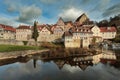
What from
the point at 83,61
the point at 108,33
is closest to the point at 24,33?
the point at 108,33

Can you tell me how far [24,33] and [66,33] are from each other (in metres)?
26.6

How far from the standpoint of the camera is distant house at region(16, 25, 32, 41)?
93.6 metres

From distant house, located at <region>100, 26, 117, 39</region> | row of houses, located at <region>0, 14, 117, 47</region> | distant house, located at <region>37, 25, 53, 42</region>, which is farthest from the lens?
distant house, located at <region>100, 26, 117, 39</region>

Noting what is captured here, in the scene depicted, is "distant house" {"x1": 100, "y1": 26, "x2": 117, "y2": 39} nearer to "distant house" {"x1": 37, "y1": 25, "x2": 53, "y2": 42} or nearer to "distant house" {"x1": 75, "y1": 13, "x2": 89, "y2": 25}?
"distant house" {"x1": 75, "y1": 13, "x2": 89, "y2": 25}

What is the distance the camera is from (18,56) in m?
53.3

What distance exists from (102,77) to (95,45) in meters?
48.9

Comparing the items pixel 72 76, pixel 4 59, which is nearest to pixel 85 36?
pixel 4 59

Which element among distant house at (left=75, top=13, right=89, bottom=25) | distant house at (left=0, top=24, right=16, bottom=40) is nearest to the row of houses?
distant house at (left=0, top=24, right=16, bottom=40)

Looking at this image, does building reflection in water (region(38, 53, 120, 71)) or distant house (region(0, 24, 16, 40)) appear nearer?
building reflection in water (region(38, 53, 120, 71))

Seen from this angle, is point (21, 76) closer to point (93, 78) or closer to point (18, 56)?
point (93, 78)

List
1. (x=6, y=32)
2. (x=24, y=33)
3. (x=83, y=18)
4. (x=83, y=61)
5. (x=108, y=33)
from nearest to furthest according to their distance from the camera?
1. (x=83, y=61)
2. (x=108, y=33)
3. (x=24, y=33)
4. (x=6, y=32)
5. (x=83, y=18)

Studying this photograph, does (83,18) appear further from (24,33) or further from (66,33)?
(24,33)

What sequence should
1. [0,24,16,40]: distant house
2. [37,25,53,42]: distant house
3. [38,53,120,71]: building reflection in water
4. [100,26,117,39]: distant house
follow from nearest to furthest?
[38,53,120,71]: building reflection in water
[37,25,53,42]: distant house
[100,26,117,39]: distant house
[0,24,16,40]: distant house

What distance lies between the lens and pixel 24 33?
311 feet
